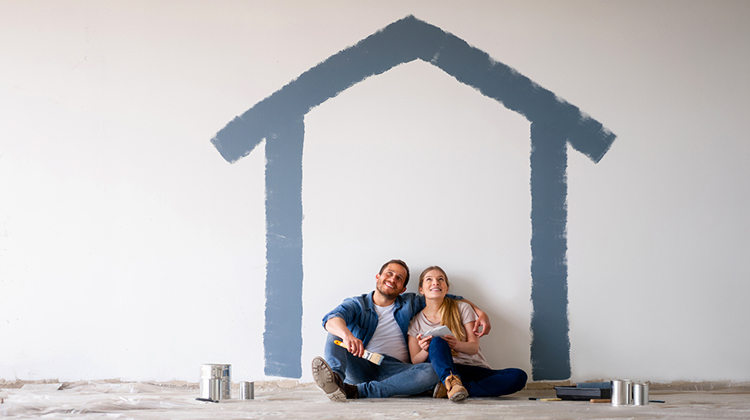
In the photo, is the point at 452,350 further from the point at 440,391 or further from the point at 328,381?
the point at 328,381

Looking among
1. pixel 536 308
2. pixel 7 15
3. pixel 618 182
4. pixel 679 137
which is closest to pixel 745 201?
pixel 679 137

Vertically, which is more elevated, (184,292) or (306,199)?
(306,199)

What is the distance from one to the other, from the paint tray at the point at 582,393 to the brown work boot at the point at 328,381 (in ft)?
3.38

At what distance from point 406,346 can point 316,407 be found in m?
0.66

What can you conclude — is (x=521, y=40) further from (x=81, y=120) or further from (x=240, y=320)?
(x=81, y=120)

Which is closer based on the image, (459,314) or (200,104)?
(459,314)

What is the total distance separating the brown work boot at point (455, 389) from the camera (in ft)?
7.78

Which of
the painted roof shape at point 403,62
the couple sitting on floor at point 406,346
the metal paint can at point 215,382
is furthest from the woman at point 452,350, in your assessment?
the painted roof shape at point 403,62

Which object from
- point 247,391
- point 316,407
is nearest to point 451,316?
point 316,407

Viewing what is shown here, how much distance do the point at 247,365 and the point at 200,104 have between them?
1.49m

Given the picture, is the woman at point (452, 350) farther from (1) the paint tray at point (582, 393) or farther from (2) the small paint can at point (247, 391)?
(2) the small paint can at point (247, 391)

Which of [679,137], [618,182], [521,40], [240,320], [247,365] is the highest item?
[521,40]

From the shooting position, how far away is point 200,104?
3.07 metres

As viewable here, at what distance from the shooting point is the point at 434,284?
280 cm
